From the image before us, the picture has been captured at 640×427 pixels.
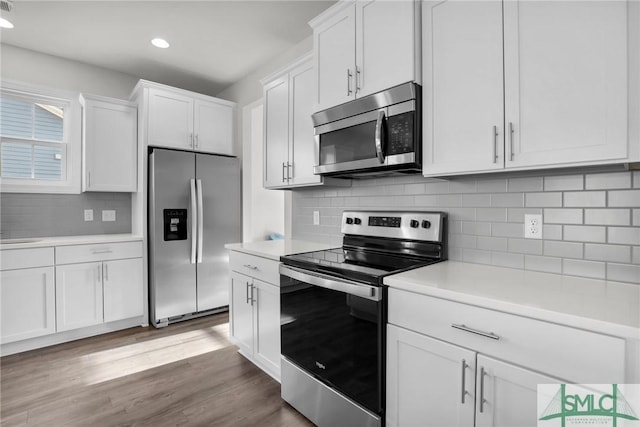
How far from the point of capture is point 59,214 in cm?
333

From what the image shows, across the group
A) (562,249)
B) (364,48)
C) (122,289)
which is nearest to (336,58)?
(364,48)

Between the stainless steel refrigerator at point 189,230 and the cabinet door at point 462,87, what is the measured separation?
8.56 ft

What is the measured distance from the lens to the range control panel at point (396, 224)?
1.80 meters

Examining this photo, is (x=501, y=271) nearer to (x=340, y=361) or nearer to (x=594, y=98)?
(x=594, y=98)

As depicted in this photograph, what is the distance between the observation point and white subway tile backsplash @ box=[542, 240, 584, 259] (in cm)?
140

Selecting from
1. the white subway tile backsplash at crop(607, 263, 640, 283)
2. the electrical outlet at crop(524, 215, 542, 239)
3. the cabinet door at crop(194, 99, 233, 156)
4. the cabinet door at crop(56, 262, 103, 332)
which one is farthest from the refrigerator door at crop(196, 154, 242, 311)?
the white subway tile backsplash at crop(607, 263, 640, 283)

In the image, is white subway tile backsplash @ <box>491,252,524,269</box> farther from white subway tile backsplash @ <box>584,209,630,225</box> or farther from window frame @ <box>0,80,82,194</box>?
window frame @ <box>0,80,82,194</box>

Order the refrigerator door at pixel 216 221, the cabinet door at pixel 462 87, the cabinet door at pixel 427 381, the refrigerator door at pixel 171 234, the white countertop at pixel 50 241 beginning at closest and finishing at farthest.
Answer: the cabinet door at pixel 427 381 < the cabinet door at pixel 462 87 < the white countertop at pixel 50 241 < the refrigerator door at pixel 171 234 < the refrigerator door at pixel 216 221

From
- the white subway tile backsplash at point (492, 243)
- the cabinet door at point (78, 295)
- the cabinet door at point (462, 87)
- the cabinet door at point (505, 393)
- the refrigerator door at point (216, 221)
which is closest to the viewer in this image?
the cabinet door at point (505, 393)

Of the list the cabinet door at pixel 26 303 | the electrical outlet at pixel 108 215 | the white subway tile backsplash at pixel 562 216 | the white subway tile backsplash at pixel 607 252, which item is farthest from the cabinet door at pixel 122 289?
the white subway tile backsplash at pixel 607 252

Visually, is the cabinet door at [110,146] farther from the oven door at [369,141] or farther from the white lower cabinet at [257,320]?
the oven door at [369,141]

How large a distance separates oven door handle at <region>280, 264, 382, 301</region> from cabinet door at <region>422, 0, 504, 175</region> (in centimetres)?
68

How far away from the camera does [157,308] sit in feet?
10.6

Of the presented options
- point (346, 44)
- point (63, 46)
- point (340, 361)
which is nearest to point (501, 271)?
point (340, 361)
